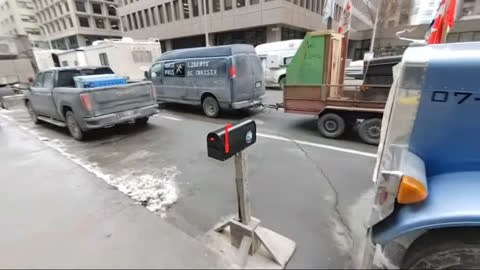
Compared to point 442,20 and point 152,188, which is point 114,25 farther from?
point 442,20

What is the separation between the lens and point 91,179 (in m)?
3.81

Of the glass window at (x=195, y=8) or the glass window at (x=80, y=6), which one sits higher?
the glass window at (x=80, y=6)

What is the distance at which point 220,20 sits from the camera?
25062 millimetres

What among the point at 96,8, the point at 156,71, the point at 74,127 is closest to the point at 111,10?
the point at 96,8

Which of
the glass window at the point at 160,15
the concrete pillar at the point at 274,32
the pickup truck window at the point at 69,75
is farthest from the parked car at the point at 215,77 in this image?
the glass window at the point at 160,15

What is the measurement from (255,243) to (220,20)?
2646 centimetres

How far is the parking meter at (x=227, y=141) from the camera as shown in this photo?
1843mm

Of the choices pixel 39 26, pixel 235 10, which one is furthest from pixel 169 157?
pixel 39 26

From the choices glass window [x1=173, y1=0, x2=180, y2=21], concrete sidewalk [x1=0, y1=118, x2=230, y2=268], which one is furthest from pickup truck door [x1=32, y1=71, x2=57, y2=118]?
glass window [x1=173, y1=0, x2=180, y2=21]

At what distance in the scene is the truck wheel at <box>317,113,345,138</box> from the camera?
5.28 meters

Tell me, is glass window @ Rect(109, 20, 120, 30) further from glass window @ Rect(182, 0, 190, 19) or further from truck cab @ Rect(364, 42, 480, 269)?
truck cab @ Rect(364, 42, 480, 269)

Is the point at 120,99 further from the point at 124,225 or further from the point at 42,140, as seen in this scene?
the point at 124,225

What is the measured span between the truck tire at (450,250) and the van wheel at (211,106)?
259 inches

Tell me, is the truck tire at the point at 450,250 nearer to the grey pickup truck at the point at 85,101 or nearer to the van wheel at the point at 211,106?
the grey pickup truck at the point at 85,101
